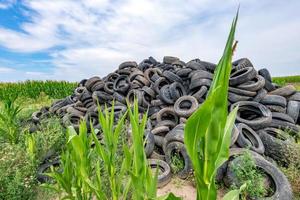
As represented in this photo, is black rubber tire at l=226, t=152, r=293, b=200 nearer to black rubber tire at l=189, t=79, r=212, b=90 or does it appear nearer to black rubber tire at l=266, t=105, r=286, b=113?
black rubber tire at l=266, t=105, r=286, b=113

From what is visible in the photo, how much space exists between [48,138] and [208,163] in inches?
169

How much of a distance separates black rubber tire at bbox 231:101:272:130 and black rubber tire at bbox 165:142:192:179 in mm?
1619

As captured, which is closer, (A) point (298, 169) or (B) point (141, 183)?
(B) point (141, 183)

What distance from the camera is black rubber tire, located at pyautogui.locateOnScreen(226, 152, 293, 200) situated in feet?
11.8

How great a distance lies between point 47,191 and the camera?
12.9 feet

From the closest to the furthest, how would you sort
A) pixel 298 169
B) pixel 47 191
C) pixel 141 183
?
pixel 141 183, pixel 47 191, pixel 298 169

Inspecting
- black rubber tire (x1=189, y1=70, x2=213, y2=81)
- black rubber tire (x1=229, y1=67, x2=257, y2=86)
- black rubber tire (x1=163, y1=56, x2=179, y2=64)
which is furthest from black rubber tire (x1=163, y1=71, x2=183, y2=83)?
black rubber tire (x1=163, y1=56, x2=179, y2=64)

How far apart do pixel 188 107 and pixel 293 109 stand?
2.46m

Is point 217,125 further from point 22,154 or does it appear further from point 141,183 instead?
point 22,154

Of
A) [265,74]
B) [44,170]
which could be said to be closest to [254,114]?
[265,74]

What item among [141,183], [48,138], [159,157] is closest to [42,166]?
[48,138]

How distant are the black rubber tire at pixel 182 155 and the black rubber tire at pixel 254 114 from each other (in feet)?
5.31

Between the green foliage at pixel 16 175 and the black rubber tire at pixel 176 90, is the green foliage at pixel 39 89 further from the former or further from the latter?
the green foliage at pixel 16 175

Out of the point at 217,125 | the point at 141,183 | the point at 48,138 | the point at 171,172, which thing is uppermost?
the point at 217,125
